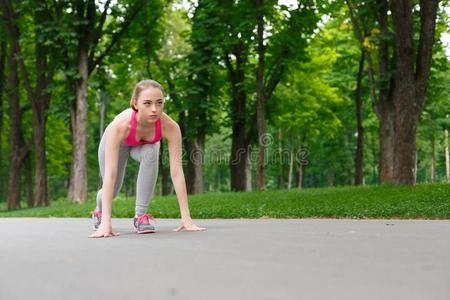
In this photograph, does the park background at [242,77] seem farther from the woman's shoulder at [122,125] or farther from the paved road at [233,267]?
the paved road at [233,267]

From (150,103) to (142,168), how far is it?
0.78 meters

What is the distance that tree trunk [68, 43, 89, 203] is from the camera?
58.9 feet

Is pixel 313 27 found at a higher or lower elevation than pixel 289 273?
higher

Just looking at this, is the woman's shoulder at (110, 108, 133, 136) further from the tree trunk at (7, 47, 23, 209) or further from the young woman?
the tree trunk at (7, 47, 23, 209)

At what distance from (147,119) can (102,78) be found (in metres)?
16.7

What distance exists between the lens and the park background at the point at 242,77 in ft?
42.9

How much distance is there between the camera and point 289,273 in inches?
113

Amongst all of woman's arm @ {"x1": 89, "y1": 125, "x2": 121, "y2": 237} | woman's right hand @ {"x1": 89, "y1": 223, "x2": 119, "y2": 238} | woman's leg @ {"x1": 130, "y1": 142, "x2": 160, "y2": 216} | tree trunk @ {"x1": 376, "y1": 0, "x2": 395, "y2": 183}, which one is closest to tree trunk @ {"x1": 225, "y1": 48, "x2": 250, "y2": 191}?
tree trunk @ {"x1": 376, "y1": 0, "x2": 395, "y2": 183}

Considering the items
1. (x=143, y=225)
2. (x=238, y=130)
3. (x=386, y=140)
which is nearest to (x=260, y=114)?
(x=386, y=140)

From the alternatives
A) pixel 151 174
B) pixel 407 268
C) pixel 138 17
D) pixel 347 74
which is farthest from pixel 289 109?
pixel 407 268

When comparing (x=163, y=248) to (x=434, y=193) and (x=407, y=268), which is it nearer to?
(x=407, y=268)

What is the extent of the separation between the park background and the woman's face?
12.3ft

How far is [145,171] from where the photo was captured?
5688 mm

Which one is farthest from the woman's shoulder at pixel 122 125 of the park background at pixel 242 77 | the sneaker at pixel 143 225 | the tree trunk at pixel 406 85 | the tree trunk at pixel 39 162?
the tree trunk at pixel 39 162
